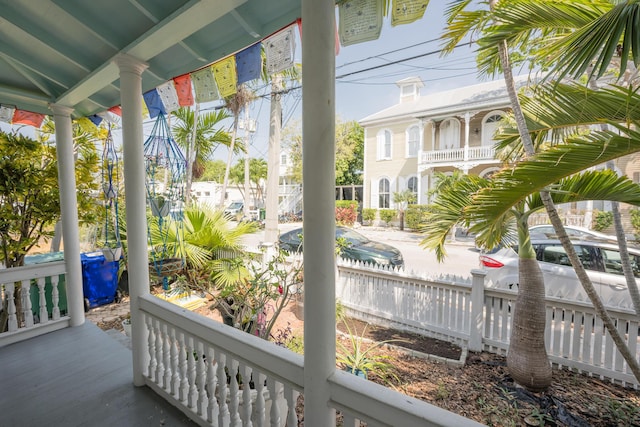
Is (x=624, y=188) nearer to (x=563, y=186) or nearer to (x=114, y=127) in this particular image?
(x=563, y=186)

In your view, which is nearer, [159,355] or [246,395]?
[246,395]

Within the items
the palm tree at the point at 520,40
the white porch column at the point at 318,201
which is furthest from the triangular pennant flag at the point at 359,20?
the palm tree at the point at 520,40

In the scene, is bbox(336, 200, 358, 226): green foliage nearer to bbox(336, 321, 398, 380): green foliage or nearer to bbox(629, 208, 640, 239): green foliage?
bbox(629, 208, 640, 239): green foliage

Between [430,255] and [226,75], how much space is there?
7.19 meters

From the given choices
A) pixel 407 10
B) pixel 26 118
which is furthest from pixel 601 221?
pixel 26 118

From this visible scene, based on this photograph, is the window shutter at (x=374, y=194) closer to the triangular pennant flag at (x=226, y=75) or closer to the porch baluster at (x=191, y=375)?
the triangular pennant flag at (x=226, y=75)

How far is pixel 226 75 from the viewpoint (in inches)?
80.4

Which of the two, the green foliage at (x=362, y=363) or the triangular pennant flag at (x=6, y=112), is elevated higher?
the triangular pennant flag at (x=6, y=112)

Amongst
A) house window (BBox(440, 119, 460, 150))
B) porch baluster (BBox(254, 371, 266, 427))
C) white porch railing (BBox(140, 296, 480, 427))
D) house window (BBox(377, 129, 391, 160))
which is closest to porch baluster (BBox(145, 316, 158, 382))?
white porch railing (BBox(140, 296, 480, 427))

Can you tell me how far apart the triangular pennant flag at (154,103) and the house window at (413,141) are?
11449 millimetres


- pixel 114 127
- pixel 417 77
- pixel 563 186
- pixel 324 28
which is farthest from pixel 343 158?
pixel 324 28

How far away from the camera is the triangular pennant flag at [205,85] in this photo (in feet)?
7.01

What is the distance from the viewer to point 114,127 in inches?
147

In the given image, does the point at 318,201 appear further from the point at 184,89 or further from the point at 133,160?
the point at 184,89
